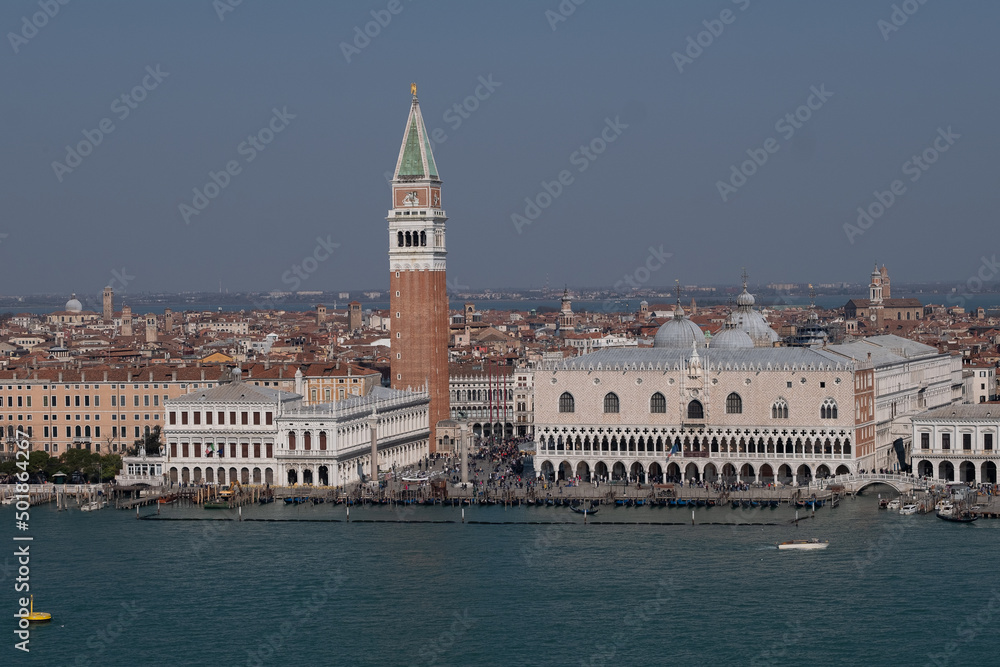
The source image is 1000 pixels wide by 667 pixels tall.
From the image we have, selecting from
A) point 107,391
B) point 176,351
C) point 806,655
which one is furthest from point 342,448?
point 176,351

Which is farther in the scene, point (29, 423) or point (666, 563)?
point (29, 423)

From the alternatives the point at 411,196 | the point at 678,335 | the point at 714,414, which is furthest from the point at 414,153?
the point at 714,414

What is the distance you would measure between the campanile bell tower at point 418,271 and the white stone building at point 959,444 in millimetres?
14006

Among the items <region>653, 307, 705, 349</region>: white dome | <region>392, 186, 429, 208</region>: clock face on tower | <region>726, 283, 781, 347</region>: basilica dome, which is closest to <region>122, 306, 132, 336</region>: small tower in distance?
<region>392, 186, 429, 208</region>: clock face on tower

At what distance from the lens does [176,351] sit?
73875mm

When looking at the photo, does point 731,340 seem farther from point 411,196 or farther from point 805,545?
point 805,545

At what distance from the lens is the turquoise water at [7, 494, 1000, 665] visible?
95.3ft

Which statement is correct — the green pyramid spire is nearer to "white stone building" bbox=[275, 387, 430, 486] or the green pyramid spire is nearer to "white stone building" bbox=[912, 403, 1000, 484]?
"white stone building" bbox=[275, 387, 430, 486]

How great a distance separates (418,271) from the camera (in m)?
50.9

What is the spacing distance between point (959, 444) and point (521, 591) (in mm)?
14607

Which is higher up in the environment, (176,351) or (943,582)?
(176,351)

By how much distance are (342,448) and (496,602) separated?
1391 cm

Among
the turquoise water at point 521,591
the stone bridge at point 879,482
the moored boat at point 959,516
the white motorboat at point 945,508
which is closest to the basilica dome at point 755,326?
the stone bridge at point 879,482

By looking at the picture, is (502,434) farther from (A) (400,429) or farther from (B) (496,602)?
(B) (496,602)
